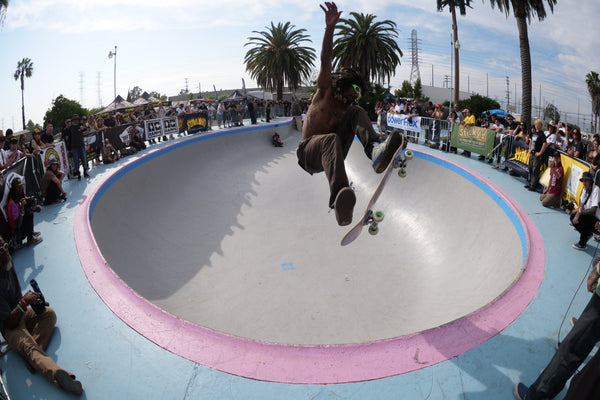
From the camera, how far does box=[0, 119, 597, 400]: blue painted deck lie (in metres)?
3.03

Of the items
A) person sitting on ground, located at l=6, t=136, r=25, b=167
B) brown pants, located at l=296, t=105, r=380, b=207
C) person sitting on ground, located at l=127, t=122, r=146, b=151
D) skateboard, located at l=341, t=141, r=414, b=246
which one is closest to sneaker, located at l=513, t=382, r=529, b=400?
skateboard, located at l=341, t=141, r=414, b=246

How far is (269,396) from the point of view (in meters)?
3.00

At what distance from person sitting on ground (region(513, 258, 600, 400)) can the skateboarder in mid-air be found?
218 centimetres

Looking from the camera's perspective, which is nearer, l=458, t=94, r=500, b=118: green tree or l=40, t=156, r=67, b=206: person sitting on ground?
l=40, t=156, r=67, b=206: person sitting on ground

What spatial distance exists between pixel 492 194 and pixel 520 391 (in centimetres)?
580

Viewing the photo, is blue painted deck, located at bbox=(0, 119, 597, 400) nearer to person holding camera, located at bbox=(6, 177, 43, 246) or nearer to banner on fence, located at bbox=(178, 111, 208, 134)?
person holding camera, located at bbox=(6, 177, 43, 246)

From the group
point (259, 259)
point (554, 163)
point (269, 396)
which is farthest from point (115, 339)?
point (554, 163)

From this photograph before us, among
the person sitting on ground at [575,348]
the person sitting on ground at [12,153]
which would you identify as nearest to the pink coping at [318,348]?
the person sitting on ground at [575,348]

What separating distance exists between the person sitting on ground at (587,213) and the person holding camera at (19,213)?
362 inches

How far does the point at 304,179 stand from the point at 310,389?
11.1 m

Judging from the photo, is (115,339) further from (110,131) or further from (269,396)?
(110,131)

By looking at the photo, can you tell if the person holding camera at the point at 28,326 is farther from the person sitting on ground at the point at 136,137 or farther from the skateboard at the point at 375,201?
the person sitting on ground at the point at 136,137

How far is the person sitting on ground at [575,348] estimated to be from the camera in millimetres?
2521

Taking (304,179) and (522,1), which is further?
(522,1)
